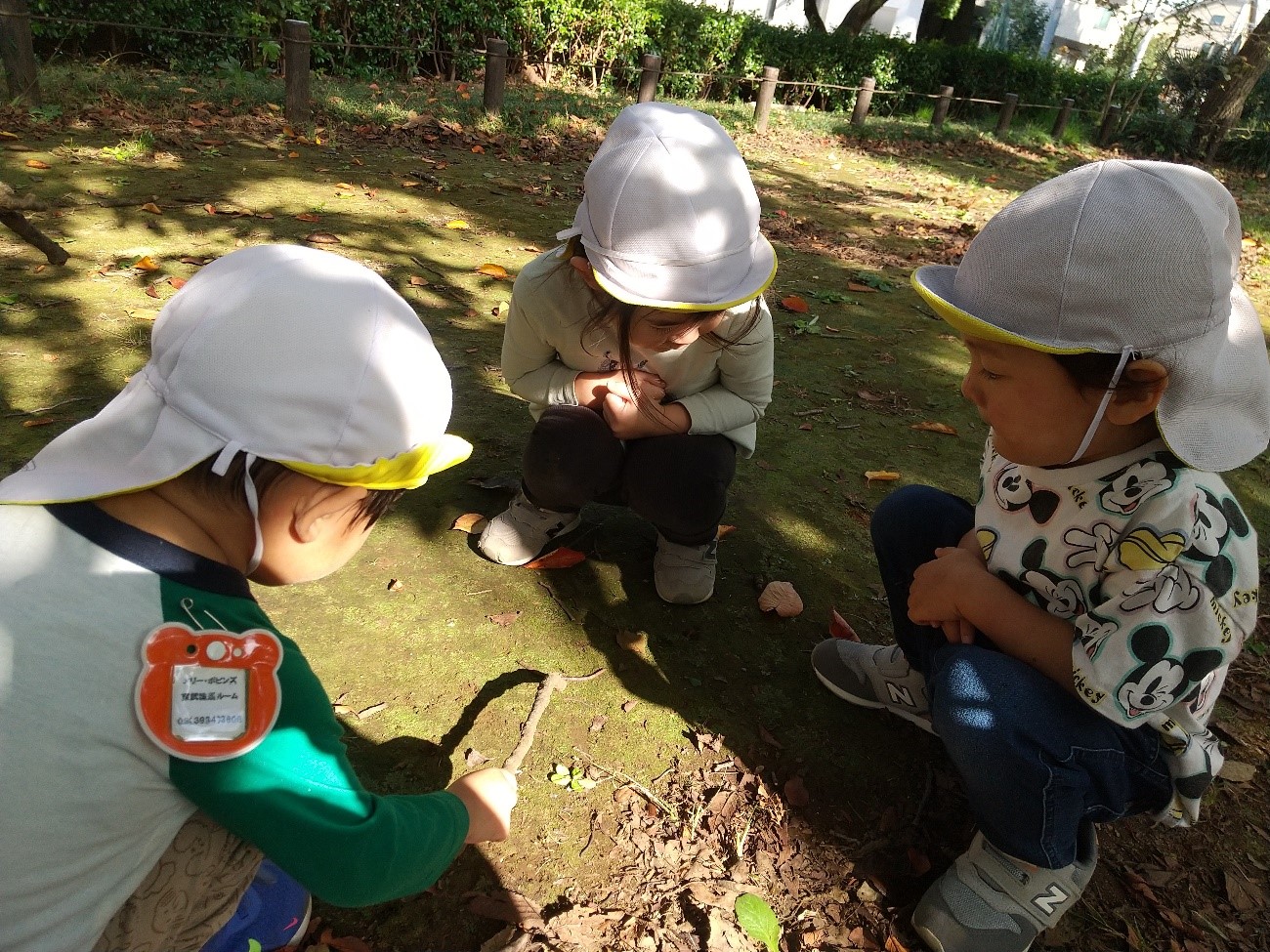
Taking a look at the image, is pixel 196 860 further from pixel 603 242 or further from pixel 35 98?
pixel 35 98

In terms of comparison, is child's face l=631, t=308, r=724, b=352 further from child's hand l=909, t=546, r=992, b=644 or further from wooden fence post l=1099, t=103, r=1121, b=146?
wooden fence post l=1099, t=103, r=1121, b=146

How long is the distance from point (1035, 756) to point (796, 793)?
0.58 m

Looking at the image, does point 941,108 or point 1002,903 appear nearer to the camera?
point 1002,903

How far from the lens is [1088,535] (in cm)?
159

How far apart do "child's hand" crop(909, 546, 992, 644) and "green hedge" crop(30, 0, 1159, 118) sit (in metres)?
6.76

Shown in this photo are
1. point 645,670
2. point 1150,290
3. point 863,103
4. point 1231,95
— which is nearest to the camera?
point 1150,290

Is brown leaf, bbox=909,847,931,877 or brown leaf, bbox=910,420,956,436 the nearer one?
brown leaf, bbox=909,847,931,877

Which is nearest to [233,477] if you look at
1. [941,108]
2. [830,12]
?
[941,108]

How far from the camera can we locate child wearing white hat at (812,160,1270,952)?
136 cm

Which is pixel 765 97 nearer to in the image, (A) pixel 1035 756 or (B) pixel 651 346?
(B) pixel 651 346

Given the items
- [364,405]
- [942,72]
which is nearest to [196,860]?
[364,405]

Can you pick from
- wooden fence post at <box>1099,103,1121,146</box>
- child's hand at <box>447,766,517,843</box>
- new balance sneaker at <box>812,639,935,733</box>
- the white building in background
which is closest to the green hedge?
wooden fence post at <box>1099,103,1121,146</box>

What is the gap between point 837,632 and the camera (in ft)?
7.98

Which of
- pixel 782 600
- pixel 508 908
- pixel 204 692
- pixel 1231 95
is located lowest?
pixel 508 908
